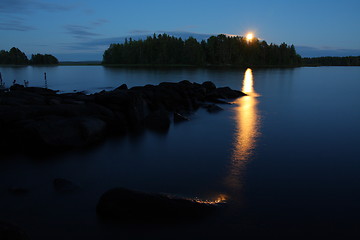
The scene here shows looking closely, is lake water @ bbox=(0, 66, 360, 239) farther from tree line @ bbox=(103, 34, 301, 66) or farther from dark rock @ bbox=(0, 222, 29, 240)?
tree line @ bbox=(103, 34, 301, 66)

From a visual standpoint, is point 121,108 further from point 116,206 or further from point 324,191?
point 324,191

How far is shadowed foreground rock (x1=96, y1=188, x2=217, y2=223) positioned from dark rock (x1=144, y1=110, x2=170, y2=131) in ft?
38.6

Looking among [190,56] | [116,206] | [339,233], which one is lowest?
[339,233]

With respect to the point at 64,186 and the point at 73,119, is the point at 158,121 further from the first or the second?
the point at 64,186

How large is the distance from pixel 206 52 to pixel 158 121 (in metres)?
167

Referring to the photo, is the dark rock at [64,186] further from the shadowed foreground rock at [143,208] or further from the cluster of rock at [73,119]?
the cluster of rock at [73,119]

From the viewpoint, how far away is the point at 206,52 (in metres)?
181

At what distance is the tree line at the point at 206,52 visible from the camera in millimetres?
175375

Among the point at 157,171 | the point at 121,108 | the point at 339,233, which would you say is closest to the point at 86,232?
the point at 157,171

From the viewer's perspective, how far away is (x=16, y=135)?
15.3 meters

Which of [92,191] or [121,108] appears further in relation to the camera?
[121,108]

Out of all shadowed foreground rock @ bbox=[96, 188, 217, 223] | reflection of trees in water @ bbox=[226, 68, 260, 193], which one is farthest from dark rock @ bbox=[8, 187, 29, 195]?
reflection of trees in water @ bbox=[226, 68, 260, 193]

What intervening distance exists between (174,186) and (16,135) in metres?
10.4

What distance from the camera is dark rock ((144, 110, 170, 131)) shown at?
20.2 metres
